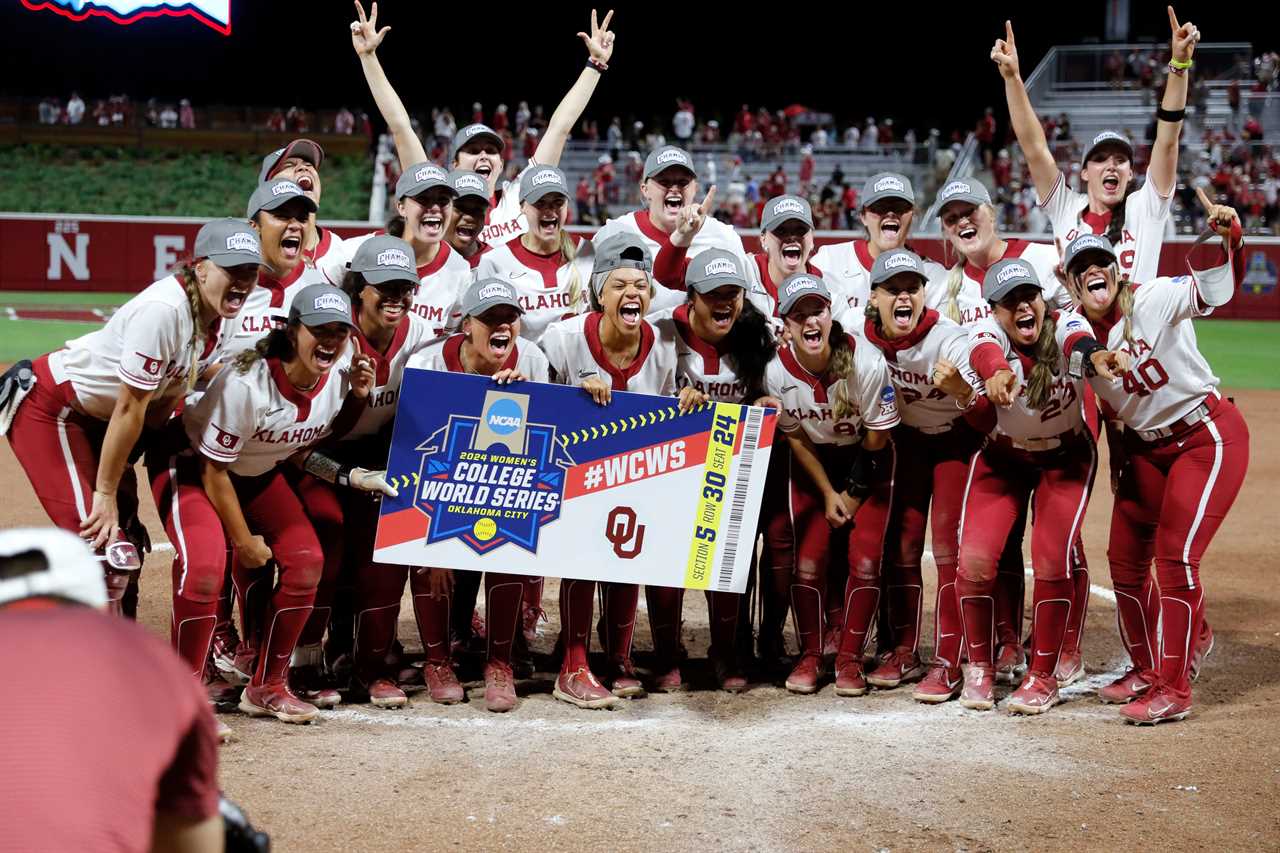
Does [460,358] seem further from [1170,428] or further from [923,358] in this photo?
[1170,428]

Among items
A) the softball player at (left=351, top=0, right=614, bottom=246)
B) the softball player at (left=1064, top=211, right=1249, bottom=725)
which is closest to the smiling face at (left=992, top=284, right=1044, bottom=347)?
the softball player at (left=1064, top=211, right=1249, bottom=725)

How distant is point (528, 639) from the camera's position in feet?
23.3

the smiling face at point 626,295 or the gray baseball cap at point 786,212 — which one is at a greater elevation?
the gray baseball cap at point 786,212

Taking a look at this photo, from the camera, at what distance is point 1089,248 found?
555 centimetres

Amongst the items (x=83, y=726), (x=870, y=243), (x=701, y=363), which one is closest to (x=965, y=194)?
(x=870, y=243)

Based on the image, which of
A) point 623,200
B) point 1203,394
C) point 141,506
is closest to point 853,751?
point 1203,394

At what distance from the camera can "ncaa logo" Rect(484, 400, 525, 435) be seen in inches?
227

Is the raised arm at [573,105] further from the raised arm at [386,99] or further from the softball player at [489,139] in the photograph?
the raised arm at [386,99]

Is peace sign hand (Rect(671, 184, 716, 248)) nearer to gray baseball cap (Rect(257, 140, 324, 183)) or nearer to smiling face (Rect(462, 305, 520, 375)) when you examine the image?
smiling face (Rect(462, 305, 520, 375))

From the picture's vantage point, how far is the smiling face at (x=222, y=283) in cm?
505

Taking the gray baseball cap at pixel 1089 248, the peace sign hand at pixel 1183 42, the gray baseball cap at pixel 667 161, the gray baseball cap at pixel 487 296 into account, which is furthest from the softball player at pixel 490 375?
the peace sign hand at pixel 1183 42

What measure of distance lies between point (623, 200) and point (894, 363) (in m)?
21.9

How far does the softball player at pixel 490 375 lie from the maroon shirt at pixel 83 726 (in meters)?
3.87

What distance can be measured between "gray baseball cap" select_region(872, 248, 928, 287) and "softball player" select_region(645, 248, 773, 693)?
548mm
